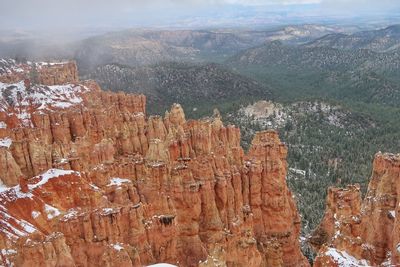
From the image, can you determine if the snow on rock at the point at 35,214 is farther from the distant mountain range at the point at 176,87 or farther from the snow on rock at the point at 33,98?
the distant mountain range at the point at 176,87

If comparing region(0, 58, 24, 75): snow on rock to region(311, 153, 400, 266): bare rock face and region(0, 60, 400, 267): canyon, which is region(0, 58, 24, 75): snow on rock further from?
region(311, 153, 400, 266): bare rock face

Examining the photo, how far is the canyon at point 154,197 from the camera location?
29.6 meters

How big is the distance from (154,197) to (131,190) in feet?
6.35

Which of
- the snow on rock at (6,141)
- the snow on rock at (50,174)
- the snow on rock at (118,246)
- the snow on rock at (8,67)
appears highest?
the snow on rock at (8,67)

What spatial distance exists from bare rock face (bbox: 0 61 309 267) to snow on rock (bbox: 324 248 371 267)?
19.8 ft

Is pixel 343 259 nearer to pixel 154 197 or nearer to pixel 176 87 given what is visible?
Answer: pixel 154 197

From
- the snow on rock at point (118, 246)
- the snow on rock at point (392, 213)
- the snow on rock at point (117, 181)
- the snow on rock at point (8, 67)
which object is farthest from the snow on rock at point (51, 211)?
the snow on rock at point (8, 67)

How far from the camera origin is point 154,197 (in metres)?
38.8

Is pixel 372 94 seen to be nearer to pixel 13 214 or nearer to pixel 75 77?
pixel 75 77

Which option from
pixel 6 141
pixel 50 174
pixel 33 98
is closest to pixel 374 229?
pixel 50 174

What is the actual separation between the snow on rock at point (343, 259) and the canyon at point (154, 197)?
0.10m

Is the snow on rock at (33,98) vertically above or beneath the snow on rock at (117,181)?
above

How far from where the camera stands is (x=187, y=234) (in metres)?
39.3

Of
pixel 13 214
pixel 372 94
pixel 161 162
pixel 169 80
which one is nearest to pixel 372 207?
pixel 161 162
